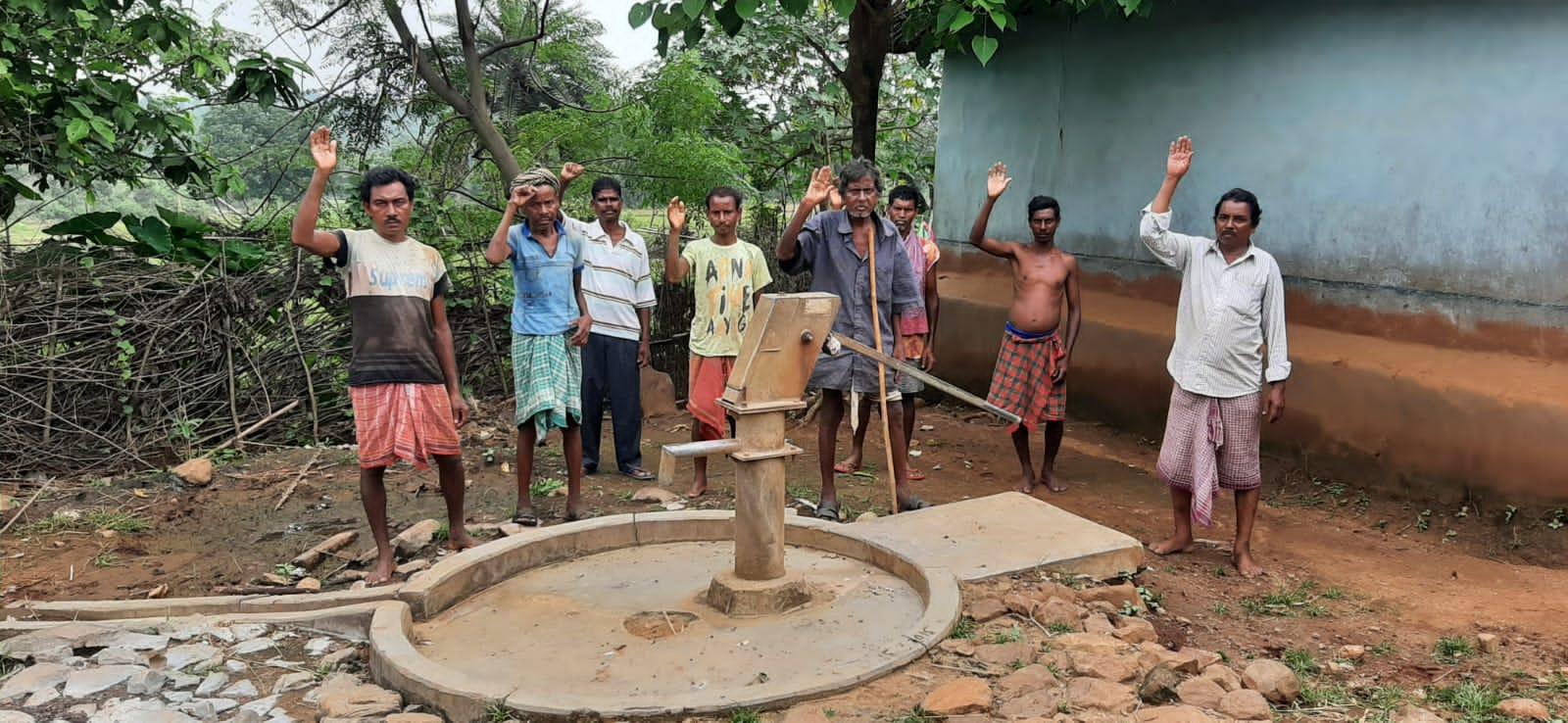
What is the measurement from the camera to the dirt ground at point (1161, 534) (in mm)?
3488

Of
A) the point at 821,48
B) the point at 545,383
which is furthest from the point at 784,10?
the point at 821,48

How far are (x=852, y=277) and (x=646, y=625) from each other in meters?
1.95

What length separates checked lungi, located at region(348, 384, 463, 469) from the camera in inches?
145

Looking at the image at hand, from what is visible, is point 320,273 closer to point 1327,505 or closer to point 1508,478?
point 1327,505

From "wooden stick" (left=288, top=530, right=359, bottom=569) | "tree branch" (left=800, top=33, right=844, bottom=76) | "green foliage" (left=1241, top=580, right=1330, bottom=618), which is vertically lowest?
"wooden stick" (left=288, top=530, right=359, bottom=569)

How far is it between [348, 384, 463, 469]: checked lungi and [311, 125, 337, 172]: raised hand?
78cm

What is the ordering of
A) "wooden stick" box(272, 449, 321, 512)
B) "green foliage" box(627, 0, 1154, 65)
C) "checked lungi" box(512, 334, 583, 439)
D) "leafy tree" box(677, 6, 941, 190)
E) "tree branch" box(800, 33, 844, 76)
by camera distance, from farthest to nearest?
"leafy tree" box(677, 6, 941, 190)
"tree branch" box(800, 33, 844, 76)
"wooden stick" box(272, 449, 321, 512)
"green foliage" box(627, 0, 1154, 65)
"checked lungi" box(512, 334, 583, 439)

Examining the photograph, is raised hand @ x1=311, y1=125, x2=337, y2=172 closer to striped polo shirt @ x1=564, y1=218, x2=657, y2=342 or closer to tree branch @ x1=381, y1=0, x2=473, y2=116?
striped polo shirt @ x1=564, y1=218, x2=657, y2=342

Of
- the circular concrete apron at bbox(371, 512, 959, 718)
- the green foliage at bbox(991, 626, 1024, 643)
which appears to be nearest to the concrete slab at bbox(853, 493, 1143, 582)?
the circular concrete apron at bbox(371, 512, 959, 718)

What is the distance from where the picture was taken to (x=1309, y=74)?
Answer: 17.7ft

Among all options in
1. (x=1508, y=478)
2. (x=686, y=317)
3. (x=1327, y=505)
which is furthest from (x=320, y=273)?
(x=1508, y=478)

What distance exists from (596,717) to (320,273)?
16.1ft

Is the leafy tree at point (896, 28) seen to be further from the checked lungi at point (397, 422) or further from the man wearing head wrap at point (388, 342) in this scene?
the checked lungi at point (397, 422)

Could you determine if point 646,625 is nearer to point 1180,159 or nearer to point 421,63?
point 1180,159
